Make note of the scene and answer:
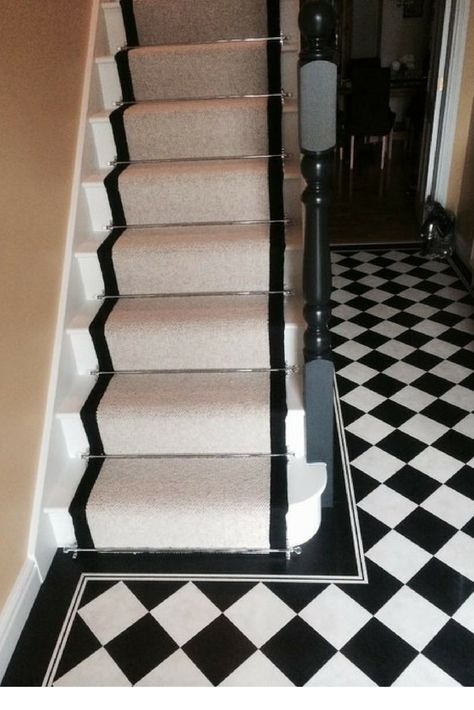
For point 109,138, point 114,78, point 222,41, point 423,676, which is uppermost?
point 222,41

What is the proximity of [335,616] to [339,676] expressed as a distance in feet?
0.72

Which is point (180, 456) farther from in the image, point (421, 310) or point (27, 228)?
point (421, 310)

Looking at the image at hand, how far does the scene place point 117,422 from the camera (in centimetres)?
243

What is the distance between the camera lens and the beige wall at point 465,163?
14.8 ft

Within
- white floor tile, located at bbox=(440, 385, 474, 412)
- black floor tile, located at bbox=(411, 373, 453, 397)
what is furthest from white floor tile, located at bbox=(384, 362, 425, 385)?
white floor tile, located at bbox=(440, 385, 474, 412)

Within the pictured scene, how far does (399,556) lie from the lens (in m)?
2.34

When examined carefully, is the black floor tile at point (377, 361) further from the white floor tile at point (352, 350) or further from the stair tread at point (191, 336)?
the stair tread at point (191, 336)

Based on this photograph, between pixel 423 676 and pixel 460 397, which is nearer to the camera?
pixel 423 676

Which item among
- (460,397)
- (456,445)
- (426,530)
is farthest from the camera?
(460,397)

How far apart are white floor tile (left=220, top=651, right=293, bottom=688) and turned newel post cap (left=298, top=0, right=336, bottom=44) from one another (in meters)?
1.92

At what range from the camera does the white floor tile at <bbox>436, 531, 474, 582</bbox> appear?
227 centimetres

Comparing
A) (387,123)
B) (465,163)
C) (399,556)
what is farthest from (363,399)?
(387,123)
